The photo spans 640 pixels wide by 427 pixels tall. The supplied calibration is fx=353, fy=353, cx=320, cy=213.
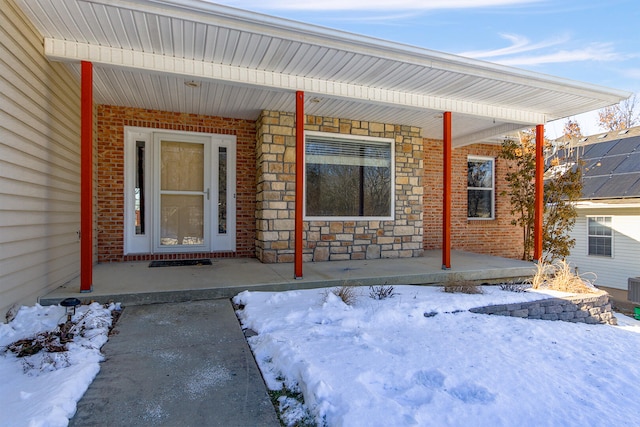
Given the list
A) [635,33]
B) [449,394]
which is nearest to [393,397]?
[449,394]

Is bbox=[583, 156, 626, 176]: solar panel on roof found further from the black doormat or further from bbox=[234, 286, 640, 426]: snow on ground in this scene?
the black doormat

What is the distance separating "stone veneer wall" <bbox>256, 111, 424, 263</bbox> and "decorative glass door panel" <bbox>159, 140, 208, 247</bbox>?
99cm

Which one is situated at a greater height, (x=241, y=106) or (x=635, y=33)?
(x=635, y=33)

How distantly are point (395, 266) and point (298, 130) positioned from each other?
2681mm

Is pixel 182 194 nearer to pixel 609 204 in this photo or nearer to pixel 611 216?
pixel 609 204

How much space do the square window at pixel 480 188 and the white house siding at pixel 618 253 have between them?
455 centimetres

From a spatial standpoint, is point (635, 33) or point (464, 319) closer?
point (464, 319)

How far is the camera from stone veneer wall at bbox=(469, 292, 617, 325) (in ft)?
13.6

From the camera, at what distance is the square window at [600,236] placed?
34.5ft

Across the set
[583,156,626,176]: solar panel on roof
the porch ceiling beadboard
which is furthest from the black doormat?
[583,156,626,176]: solar panel on roof

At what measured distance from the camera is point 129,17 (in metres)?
3.18

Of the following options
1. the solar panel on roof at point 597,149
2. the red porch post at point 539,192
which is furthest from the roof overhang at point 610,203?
the red porch post at point 539,192

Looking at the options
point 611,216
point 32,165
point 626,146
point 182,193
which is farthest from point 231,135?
point 626,146

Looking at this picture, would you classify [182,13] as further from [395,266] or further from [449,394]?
[395,266]
